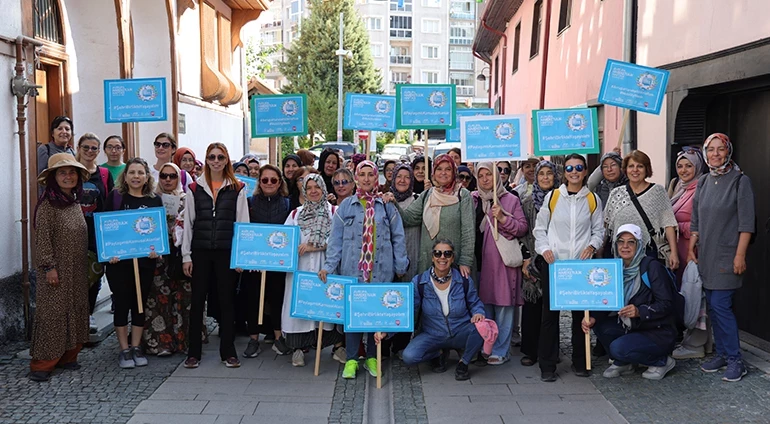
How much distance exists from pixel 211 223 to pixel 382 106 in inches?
111

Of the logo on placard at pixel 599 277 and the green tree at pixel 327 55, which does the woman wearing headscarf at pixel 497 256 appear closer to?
the logo on placard at pixel 599 277

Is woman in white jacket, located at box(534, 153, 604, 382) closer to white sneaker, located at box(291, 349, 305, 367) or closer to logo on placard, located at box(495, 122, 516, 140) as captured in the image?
logo on placard, located at box(495, 122, 516, 140)

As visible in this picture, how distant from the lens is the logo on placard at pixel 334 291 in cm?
687

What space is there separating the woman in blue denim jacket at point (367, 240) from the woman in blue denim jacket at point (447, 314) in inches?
11.0

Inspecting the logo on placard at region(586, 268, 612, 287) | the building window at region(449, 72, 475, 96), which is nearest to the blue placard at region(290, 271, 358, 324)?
the logo on placard at region(586, 268, 612, 287)

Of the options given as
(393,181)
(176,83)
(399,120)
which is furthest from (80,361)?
(176,83)

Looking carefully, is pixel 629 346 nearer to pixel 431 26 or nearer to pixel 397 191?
pixel 397 191

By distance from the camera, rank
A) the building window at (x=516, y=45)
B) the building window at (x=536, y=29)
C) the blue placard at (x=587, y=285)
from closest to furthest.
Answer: the blue placard at (x=587, y=285) → the building window at (x=536, y=29) → the building window at (x=516, y=45)

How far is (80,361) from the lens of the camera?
7336 mm

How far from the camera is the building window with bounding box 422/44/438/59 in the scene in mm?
79938

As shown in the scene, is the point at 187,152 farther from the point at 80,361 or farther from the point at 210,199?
the point at 80,361

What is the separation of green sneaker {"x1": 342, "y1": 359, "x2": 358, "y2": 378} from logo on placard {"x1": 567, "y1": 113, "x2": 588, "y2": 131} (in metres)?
2.96

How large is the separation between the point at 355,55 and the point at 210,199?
52.0m

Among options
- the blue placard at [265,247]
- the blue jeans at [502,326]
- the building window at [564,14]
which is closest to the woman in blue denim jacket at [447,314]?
the blue jeans at [502,326]
